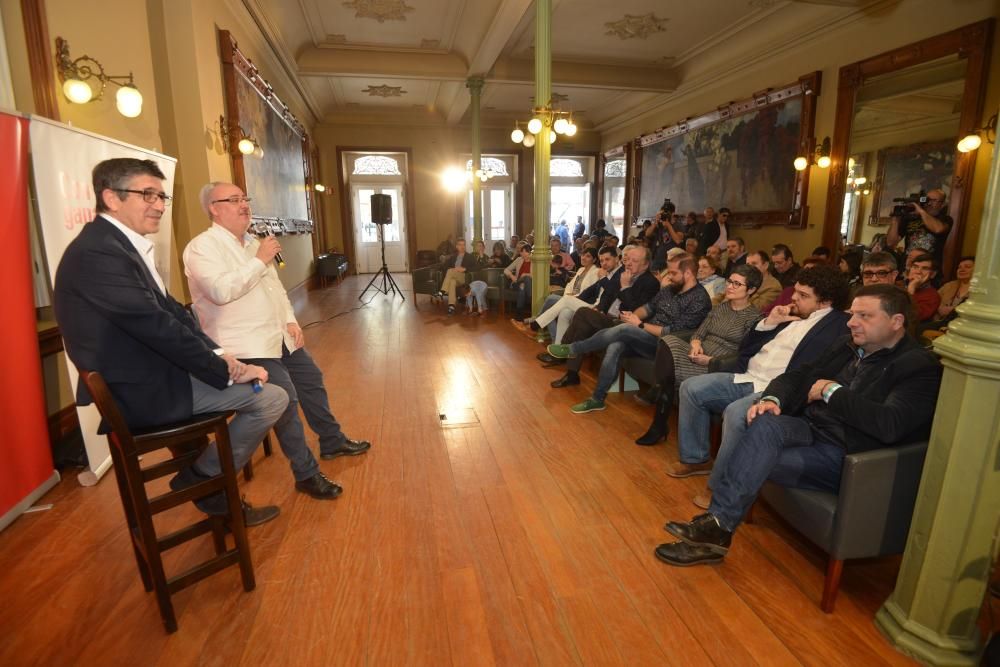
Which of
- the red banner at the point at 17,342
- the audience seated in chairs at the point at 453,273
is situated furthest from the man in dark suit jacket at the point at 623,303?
the audience seated in chairs at the point at 453,273

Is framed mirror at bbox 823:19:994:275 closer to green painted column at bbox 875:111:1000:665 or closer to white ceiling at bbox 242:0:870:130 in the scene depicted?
white ceiling at bbox 242:0:870:130

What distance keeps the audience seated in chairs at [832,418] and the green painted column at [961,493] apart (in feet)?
0.52

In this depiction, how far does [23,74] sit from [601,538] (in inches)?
159

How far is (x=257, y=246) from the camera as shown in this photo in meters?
2.63

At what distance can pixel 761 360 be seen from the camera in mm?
2750

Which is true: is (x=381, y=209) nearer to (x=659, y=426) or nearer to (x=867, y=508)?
(x=659, y=426)

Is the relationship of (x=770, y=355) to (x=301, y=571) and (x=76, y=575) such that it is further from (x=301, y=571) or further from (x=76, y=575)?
(x=76, y=575)

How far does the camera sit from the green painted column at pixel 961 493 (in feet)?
4.82

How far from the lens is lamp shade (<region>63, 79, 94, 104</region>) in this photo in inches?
121

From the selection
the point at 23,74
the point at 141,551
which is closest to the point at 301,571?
the point at 141,551

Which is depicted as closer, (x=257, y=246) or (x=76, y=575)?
(x=76, y=575)

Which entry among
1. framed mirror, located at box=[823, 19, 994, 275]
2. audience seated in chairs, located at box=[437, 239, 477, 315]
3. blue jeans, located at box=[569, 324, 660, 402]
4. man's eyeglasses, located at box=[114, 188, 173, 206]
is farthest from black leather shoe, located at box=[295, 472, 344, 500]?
framed mirror, located at box=[823, 19, 994, 275]

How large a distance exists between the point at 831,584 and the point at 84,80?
492 cm

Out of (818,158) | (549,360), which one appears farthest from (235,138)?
(818,158)
